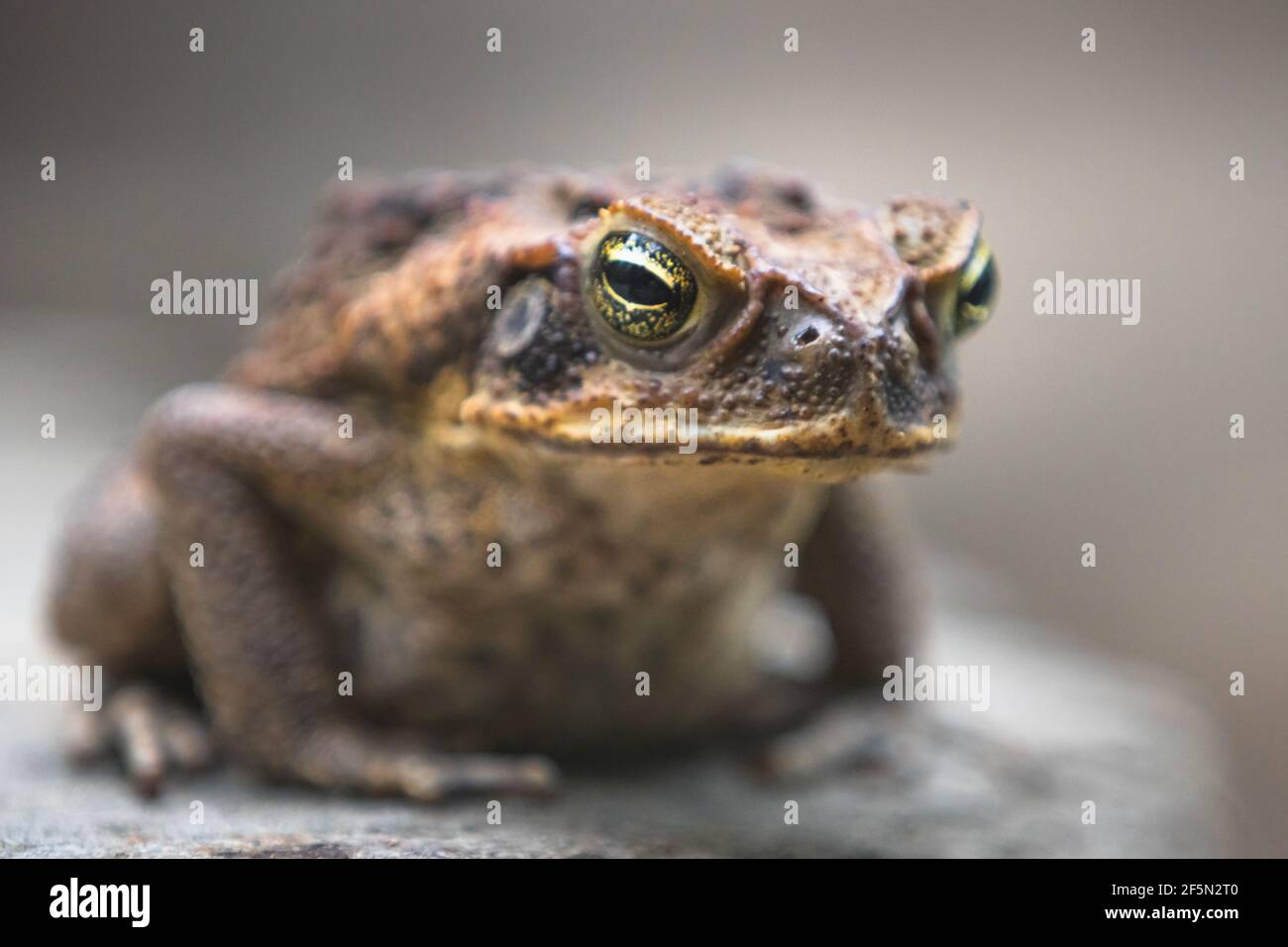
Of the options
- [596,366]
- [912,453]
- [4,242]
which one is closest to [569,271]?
[596,366]

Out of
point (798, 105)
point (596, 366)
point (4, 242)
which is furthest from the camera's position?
point (4, 242)

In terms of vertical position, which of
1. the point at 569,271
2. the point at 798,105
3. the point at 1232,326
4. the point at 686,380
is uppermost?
the point at 798,105

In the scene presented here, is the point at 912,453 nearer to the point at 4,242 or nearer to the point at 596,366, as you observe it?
the point at 596,366

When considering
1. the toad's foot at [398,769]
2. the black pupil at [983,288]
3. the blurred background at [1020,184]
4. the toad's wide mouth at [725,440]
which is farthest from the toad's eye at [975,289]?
the blurred background at [1020,184]

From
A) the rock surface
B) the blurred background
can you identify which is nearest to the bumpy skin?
the rock surface

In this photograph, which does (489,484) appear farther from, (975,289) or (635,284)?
(975,289)
